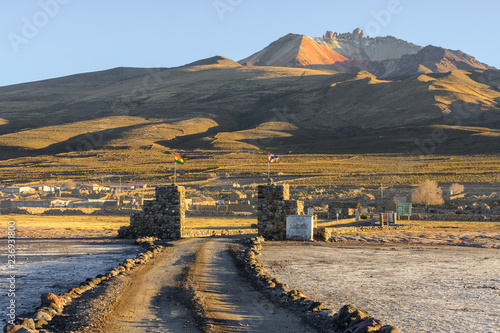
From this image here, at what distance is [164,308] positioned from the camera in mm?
10594

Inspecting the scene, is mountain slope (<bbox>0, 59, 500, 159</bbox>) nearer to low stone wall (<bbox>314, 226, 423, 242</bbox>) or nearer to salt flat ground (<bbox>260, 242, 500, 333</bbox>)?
low stone wall (<bbox>314, 226, 423, 242</bbox>)

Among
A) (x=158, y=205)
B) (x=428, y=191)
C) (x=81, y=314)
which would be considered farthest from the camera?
(x=428, y=191)

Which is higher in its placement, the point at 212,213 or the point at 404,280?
the point at 212,213

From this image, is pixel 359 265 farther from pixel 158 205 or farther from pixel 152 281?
pixel 158 205

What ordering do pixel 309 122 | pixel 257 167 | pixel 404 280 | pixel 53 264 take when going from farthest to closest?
1. pixel 309 122
2. pixel 257 167
3. pixel 53 264
4. pixel 404 280

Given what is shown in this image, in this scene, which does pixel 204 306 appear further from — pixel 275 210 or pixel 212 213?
pixel 212 213

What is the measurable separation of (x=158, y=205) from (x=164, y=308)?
50.0ft

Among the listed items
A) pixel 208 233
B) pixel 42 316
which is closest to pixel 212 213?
pixel 208 233

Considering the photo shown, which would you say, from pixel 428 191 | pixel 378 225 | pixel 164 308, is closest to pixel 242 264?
pixel 164 308

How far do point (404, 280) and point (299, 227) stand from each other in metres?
10.9

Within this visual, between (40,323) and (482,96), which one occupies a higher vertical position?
(482,96)

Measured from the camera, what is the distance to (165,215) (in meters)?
25.5

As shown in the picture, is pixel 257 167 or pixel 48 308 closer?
pixel 48 308

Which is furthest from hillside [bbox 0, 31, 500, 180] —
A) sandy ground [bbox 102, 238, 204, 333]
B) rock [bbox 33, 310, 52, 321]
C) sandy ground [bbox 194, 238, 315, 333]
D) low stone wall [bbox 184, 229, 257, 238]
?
rock [bbox 33, 310, 52, 321]
